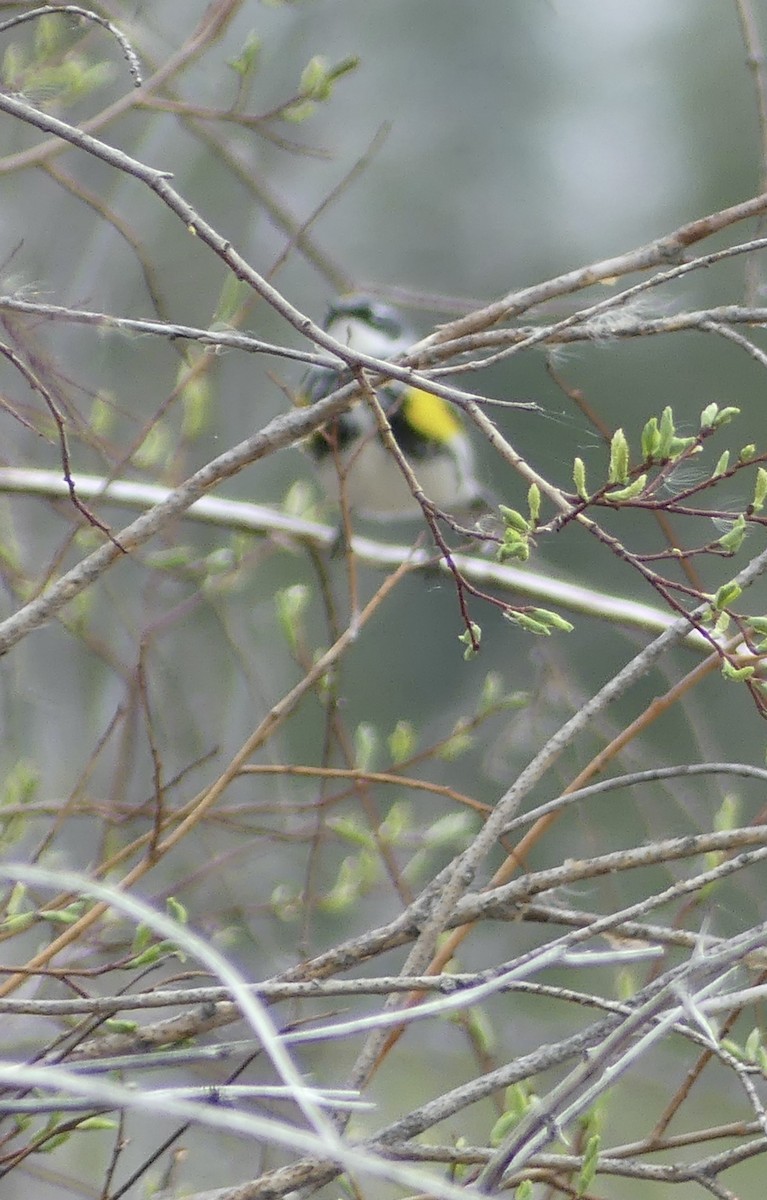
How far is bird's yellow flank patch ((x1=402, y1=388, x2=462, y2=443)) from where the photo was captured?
6.68ft

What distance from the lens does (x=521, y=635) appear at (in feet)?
10.4

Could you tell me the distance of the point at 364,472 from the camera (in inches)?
82.1

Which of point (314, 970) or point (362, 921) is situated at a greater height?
point (362, 921)

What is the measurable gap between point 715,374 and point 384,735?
1321 mm

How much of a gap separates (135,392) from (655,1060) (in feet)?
6.00

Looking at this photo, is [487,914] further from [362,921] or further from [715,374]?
[715,374]

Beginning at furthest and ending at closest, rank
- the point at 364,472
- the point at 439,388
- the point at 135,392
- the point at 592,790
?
1. the point at 135,392
2. the point at 364,472
3. the point at 592,790
4. the point at 439,388

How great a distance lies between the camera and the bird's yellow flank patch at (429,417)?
6.68ft

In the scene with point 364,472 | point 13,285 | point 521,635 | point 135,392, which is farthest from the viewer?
point 521,635

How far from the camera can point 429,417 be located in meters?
2.08

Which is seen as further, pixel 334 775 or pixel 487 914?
pixel 334 775

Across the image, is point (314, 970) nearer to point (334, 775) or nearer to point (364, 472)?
point (334, 775)

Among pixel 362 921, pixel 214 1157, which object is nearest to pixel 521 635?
pixel 362 921

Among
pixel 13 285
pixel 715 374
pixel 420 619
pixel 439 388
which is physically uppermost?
pixel 715 374
